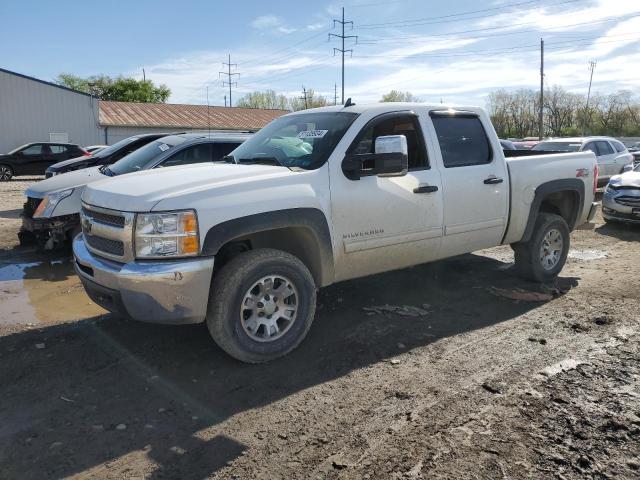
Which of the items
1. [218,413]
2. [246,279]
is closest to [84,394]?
[218,413]

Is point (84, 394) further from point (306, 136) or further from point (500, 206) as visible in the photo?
point (500, 206)

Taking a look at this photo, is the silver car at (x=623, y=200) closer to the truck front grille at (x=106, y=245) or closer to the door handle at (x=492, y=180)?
the door handle at (x=492, y=180)

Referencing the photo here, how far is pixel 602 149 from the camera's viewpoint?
50.8 ft

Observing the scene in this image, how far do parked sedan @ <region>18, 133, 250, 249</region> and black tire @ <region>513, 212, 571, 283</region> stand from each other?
169 inches

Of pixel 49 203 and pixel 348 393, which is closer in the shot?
pixel 348 393

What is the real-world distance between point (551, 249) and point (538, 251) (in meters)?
0.34

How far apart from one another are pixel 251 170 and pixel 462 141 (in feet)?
7.56

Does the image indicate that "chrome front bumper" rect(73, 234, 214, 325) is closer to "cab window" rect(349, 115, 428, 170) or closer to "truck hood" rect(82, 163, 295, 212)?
"truck hood" rect(82, 163, 295, 212)

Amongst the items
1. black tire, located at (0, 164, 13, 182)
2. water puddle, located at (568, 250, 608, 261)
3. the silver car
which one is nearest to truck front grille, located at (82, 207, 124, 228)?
water puddle, located at (568, 250, 608, 261)

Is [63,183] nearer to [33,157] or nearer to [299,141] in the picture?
[299,141]

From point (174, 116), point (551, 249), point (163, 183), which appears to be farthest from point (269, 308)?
point (174, 116)

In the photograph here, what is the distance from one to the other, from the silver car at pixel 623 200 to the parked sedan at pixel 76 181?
727cm

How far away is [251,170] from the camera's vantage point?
423cm

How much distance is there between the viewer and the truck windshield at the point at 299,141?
441 cm
